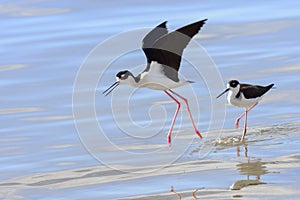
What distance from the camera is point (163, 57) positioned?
9727 mm

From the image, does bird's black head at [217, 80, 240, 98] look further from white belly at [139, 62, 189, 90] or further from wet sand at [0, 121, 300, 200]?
wet sand at [0, 121, 300, 200]

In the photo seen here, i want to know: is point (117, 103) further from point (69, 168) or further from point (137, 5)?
point (137, 5)

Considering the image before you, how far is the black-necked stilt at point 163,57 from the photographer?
373 inches

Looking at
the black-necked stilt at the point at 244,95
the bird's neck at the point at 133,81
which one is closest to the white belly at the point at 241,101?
the black-necked stilt at the point at 244,95

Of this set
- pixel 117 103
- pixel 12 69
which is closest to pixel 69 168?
pixel 117 103

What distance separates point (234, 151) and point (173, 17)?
6.14 metres

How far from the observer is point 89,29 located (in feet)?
47.8

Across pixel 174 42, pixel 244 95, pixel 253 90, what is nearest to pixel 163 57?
pixel 174 42

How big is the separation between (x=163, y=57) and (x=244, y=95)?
972 mm

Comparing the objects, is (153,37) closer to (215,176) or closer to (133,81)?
(133,81)

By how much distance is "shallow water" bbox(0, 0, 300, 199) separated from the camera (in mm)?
8461

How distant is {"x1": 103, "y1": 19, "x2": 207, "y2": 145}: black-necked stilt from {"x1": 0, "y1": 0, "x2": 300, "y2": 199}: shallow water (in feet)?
1.65

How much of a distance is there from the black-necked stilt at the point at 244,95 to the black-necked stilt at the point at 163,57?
1.58 feet

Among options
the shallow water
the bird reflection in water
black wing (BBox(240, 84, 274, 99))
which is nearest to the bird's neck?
the shallow water
